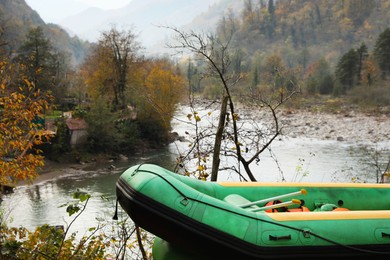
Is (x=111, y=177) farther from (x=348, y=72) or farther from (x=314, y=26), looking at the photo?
(x=314, y=26)

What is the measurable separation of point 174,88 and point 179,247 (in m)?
18.0

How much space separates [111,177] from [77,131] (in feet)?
20.4

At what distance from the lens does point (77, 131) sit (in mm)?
23359

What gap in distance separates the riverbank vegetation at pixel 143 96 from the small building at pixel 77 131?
22 centimetres

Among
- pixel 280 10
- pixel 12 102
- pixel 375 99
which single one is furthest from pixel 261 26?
pixel 12 102

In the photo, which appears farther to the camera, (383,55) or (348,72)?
(348,72)

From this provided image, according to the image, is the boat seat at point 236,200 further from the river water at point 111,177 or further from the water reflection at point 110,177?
the water reflection at point 110,177

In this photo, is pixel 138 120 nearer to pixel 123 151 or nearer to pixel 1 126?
pixel 123 151

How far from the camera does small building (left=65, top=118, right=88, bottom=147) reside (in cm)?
2319

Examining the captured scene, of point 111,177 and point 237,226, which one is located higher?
point 237,226

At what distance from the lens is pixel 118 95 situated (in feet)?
91.8

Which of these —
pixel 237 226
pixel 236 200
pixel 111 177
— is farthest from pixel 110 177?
pixel 237 226

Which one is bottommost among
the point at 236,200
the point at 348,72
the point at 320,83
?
the point at 320,83

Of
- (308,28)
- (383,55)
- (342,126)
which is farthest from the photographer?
(308,28)
